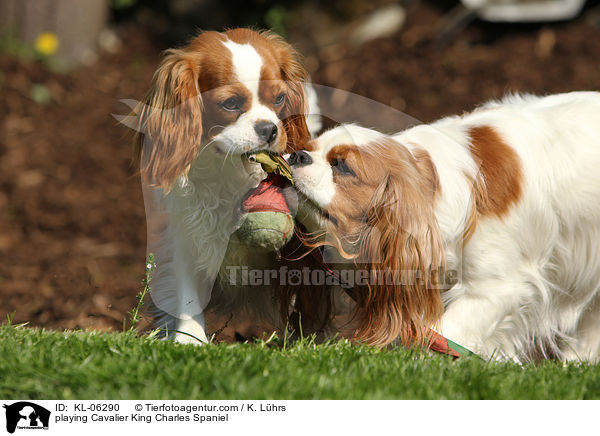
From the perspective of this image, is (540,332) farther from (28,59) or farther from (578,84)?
(28,59)

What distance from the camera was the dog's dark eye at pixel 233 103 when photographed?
128 inches

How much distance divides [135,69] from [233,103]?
5269 mm

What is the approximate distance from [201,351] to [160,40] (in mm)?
6063

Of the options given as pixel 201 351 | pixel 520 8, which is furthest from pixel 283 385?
pixel 520 8

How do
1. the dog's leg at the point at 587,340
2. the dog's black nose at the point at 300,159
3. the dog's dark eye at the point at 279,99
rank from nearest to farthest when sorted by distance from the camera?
the dog's black nose at the point at 300,159 < the dog's dark eye at the point at 279,99 < the dog's leg at the point at 587,340

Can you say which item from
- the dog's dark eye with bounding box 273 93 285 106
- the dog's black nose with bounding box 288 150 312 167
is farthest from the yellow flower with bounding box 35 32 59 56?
the dog's black nose with bounding box 288 150 312 167

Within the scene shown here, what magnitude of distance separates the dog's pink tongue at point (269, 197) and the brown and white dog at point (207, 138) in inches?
4.8

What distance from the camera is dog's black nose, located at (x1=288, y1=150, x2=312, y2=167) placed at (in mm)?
3135

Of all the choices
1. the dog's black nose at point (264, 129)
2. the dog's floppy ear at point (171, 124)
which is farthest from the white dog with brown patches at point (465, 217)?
the dog's floppy ear at point (171, 124)

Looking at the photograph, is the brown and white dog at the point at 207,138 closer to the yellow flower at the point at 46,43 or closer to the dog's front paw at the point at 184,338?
the dog's front paw at the point at 184,338

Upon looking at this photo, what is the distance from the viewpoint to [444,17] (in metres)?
7.76

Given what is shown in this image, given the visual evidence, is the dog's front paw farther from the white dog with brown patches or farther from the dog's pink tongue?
the white dog with brown patches
